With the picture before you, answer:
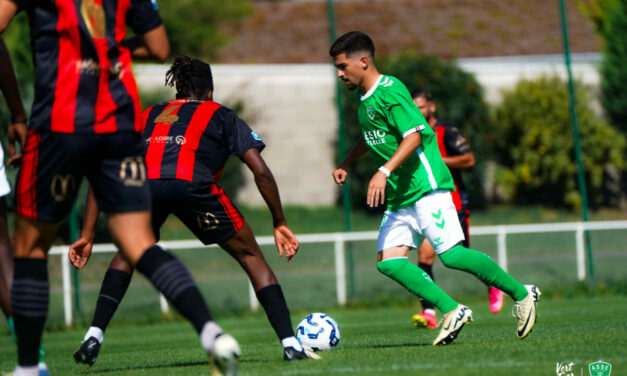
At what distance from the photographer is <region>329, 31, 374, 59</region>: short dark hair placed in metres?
6.27

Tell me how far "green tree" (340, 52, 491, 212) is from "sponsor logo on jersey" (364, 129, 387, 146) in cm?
1684

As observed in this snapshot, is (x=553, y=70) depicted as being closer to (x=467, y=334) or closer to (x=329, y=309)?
(x=329, y=309)

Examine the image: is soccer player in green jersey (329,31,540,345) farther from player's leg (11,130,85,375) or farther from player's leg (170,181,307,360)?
player's leg (11,130,85,375)

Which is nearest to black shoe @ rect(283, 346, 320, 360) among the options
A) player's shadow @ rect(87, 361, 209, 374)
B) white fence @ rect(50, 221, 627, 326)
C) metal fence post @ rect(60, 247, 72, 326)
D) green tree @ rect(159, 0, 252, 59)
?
player's shadow @ rect(87, 361, 209, 374)

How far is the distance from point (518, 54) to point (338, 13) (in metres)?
6.72

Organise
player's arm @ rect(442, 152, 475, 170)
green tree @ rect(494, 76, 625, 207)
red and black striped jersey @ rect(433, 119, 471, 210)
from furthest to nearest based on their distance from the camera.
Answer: green tree @ rect(494, 76, 625, 207), red and black striped jersey @ rect(433, 119, 471, 210), player's arm @ rect(442, 152, 475, 170)

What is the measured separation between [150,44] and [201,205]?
157 centimetres

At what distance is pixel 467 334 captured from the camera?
283 inches

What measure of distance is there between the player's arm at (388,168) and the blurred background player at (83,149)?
1.67 m

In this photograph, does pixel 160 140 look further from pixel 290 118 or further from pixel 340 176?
pixel 290 118

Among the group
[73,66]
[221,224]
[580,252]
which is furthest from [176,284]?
[580,252]

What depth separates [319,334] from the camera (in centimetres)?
645

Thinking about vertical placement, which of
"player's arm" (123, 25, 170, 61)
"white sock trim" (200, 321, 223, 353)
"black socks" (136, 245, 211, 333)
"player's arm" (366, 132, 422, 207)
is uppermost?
"player's arm" (123, 25, 170, 61)

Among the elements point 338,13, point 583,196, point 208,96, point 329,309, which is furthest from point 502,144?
point 208,96
